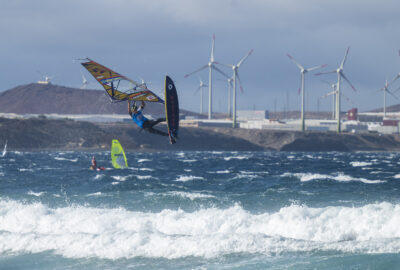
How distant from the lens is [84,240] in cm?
2530

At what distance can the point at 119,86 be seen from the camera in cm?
2345

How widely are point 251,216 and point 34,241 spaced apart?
10909 millimetres

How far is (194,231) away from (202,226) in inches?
27.7

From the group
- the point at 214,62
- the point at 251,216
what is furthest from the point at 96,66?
the point at 214,62

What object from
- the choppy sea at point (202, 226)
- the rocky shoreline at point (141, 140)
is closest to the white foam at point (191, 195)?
the choppy sea at point (202, 226)

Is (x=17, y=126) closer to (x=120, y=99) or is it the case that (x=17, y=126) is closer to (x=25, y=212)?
(x=25, y=212)

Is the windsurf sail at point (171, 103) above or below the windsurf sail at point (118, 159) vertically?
above

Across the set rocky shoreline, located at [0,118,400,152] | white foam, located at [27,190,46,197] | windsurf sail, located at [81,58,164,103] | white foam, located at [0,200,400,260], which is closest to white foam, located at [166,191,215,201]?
white foam, located at [0,200,400,260]

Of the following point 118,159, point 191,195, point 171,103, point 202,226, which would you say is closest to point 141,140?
point 118,159

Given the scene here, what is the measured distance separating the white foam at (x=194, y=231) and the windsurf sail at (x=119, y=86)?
617 cm

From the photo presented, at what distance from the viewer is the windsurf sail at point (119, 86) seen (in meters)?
22.3

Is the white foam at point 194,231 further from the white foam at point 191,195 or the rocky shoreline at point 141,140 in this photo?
the rocky shoreline at point 141,140

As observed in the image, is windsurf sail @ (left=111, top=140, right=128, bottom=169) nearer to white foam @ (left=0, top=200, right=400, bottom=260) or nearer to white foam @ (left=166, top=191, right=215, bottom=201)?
white foam @ (left=166, top=191, right=215, bottom=201)

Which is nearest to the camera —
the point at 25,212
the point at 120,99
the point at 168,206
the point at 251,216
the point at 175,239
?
the point at 120,99
